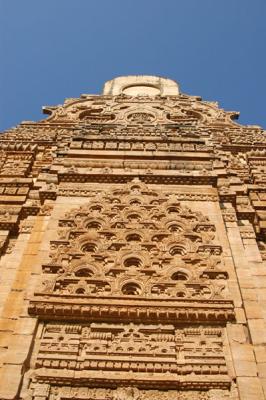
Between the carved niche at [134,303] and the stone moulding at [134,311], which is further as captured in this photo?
the stone moulding at [134,311]

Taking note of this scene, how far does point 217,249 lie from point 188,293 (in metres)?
1.35

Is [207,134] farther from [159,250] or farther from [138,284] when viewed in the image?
[138,284]

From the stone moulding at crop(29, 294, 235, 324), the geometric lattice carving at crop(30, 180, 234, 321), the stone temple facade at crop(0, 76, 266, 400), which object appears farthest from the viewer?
the geometric lattice carving at crop(30, 180, 234, 321)

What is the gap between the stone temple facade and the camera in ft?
25.5

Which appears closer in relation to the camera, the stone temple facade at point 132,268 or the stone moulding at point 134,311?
the stone temple facade at point 132,268

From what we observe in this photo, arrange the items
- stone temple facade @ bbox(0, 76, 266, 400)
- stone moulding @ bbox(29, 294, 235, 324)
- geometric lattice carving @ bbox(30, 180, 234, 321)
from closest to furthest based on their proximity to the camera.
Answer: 1. stone temple facade @ bbox(0, 76, 266, 400)
2. stone moulding @ bbox(29, 294, 235, 324)
3. geometric lattice carving @ bbox(30, 180, 234, 321)

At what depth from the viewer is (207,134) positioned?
15703 millimetres

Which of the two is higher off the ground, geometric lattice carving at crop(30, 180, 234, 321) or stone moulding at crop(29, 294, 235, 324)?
geometric lattice carving at crop(30, 180, 234, 321)

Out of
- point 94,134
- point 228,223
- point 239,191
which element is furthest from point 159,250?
point 94,134

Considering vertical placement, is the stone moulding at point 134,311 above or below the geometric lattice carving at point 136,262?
below

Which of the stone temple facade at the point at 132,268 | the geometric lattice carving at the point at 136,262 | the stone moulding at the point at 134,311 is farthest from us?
the geometric lattice carving at the point at 136,262

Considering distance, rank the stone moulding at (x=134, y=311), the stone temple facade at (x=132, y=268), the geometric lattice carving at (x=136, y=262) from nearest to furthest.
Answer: the stone temple facade at (x=132, y=268), the stone moulding at (x=134, y=311), the geometric lattice carving at (x=136, y=262)

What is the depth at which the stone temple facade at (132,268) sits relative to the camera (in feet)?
25.5

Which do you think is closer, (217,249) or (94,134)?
(217,249)
